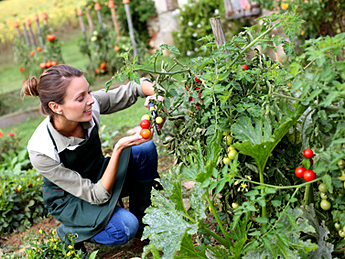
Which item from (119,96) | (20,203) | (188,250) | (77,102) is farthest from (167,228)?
(20,203)

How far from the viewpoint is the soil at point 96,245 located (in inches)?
89.8

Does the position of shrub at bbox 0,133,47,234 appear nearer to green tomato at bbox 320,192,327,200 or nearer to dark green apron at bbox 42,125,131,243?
dark green apron at bbox 42,125,131,243

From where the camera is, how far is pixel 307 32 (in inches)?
175

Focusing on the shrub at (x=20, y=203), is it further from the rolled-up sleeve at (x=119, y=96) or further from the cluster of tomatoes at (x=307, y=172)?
the cluster of tomatoes at (x=307, y=172)

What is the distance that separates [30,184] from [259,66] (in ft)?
7.13

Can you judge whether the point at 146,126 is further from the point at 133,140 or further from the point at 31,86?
the point at 31,86

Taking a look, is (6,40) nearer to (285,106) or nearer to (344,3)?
(344,3)

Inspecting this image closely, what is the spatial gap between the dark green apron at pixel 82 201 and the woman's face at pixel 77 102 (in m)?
0.21

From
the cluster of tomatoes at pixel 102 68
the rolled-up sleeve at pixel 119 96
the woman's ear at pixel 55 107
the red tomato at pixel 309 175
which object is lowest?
the cluster of tomatoes at pixel 102 68

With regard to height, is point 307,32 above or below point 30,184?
above

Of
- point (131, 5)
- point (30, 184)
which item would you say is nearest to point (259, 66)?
point (30, 184)

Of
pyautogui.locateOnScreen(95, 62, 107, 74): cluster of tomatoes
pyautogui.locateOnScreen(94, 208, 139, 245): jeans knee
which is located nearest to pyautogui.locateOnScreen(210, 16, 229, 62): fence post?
pyautogui.locateOnScreen(94, 208, 139, 245): jeans knee

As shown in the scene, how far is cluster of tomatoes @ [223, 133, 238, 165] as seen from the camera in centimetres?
163

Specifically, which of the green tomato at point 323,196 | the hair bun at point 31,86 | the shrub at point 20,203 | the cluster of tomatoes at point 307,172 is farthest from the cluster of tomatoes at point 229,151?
the shrub at point 20,203
